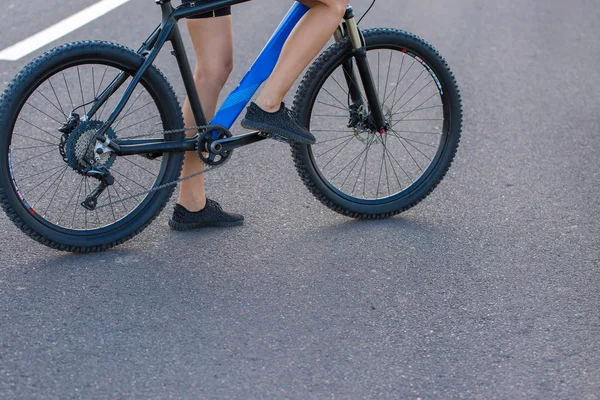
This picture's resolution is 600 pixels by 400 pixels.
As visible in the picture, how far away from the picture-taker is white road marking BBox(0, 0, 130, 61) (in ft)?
25.3

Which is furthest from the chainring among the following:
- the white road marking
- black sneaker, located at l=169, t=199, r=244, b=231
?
the white road marking

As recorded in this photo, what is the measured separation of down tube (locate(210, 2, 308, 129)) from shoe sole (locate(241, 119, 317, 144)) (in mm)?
92

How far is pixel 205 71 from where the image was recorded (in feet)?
15.4

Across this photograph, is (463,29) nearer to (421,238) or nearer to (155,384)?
(421,238)

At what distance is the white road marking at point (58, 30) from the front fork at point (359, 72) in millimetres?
3678

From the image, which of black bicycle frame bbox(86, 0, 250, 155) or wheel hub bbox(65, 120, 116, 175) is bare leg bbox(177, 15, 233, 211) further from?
wheel hub bbox(65, 120, 116, 175)

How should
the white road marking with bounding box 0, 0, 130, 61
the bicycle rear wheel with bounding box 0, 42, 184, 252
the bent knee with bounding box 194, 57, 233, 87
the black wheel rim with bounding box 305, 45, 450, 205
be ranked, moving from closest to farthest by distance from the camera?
the bicycle rear wheel with bounding box 0, 42, 184, 252 < the bent knee with bounding box 194, 57, 233, 87 < the black wheel rim with bounding box 305, 45, 450, 205 < the white road marking with bounding box 0, 0, 130, 61

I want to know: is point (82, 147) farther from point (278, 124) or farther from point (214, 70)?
point (278, 124)

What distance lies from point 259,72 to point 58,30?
4.27 metres

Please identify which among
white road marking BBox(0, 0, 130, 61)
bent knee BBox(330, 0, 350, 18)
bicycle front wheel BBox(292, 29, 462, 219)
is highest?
white road marking BBox(0, 0, 130, 61)

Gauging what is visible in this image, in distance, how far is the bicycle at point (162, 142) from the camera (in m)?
4.28

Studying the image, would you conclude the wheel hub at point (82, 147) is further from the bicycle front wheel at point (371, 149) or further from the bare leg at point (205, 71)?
the bicycle front wheel at point (371, 149)

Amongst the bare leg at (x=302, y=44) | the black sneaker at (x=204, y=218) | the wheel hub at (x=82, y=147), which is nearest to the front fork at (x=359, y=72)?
the bare leg at (x=302, y=44)

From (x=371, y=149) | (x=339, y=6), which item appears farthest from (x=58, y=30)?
(x=339, y=6)
